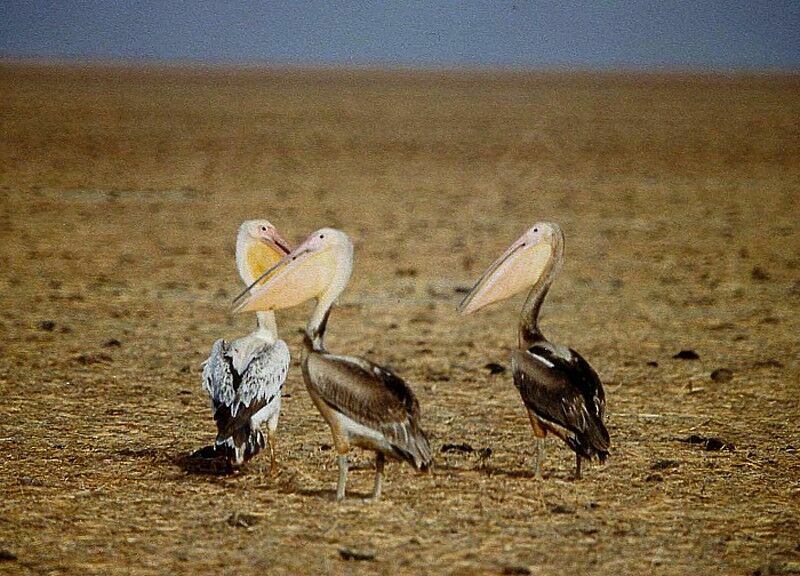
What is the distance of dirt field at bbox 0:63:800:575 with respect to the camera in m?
5.08

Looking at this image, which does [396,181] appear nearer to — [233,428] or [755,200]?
[755,200]

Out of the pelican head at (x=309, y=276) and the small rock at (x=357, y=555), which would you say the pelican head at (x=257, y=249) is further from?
the small rock at (x=357, y=555)

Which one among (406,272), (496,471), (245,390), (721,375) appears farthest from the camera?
(406,272)

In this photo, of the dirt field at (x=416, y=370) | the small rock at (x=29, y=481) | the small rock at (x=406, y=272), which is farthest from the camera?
the small rock at (x=406, y=272)

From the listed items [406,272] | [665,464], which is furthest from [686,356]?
[406,272]

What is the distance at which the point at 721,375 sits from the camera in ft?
26.7

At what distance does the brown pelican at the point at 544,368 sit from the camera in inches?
220

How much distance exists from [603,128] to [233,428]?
34.8m

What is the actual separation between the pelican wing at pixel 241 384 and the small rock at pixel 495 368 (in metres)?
2.71

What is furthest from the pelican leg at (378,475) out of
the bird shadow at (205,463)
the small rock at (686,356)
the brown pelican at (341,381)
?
the small rock at (686,356)

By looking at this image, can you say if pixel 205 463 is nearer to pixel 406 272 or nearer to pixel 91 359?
pixel 91 359

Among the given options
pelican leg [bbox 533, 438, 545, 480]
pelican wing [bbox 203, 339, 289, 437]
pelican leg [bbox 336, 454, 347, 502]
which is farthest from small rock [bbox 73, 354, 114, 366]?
pelican leg [bbox 533, 438, 545, 480]

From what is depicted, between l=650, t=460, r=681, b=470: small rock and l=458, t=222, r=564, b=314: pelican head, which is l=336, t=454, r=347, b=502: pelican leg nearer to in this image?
l=458, t=222, r=564, b=314: pelican head

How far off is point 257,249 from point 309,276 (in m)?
0.83
